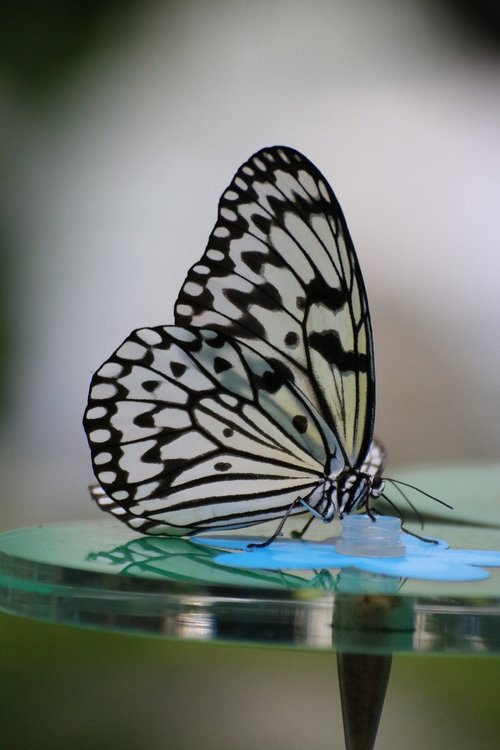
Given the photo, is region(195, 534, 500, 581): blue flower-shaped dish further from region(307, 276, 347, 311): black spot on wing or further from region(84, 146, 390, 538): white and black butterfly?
region(307, 276, 347, 311): black spot on wing

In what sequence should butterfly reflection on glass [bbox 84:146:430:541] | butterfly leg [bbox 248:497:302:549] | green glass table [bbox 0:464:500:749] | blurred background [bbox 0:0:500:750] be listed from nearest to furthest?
green glass table [bbox 0:464:500:749], butterfly leg [bbox 248:497:302:549], butterfly reflection on glass [bbox 84:146:430:541], blurred background [bbox 0:0:500:750]

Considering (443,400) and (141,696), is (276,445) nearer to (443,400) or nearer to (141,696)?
(141,696)

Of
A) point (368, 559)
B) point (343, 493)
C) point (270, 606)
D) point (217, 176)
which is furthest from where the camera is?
point (217, 176)

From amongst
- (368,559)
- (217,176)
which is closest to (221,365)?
(368,559)

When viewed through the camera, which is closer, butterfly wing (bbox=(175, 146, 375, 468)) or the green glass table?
the green glass table

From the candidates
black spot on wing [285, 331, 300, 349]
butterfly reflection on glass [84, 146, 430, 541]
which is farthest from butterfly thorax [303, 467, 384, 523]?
black spot on wing [285, 331, 300, 349]

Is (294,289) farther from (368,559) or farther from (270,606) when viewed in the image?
(270,606)
